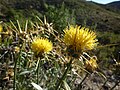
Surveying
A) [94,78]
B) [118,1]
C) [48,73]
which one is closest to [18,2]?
[94,78]

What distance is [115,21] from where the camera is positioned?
45.5 metres

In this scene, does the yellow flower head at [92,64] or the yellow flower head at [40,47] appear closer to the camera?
the yellow flower head at [40,47]

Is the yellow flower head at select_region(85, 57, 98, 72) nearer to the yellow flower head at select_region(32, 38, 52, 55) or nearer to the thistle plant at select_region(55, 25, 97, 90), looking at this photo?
the yellow flower head at select_region(32, 38, 52, 55)

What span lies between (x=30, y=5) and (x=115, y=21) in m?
12.0

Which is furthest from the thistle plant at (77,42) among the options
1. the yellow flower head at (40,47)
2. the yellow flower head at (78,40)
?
the yellow flower head at (40,47)

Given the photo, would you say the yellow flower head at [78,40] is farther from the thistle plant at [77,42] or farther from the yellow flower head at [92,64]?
the yellow flower head at [92,64]

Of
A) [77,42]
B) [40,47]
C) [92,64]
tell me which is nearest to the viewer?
[77,42]

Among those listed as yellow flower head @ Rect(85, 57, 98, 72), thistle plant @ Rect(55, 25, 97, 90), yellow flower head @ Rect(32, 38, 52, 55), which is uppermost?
thistle plant @ Rect(55, 25, 97, 90)

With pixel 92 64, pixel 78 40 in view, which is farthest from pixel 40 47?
pixel 78 40

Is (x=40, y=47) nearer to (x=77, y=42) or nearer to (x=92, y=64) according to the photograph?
(x=92, y=64)

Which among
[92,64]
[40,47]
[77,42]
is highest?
[77,42]

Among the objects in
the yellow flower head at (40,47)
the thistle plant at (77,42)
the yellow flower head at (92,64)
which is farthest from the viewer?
the yellow flower head at (92,64)

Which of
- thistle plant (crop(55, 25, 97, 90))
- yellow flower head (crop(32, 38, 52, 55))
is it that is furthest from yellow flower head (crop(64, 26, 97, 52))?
yellow flower head (crop(32, 38, 52, 55))

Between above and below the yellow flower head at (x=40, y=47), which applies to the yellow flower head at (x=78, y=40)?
above
